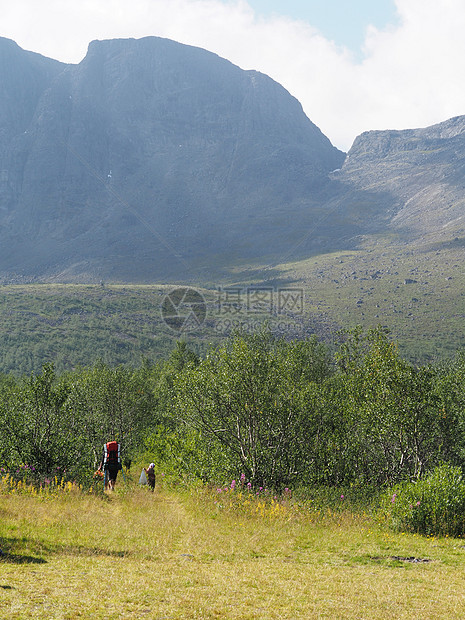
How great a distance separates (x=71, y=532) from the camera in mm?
15336

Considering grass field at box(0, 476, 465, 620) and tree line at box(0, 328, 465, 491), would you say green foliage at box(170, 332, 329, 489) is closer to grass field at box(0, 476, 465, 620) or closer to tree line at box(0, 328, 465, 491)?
tree line at box(0, 328, 465, 491)

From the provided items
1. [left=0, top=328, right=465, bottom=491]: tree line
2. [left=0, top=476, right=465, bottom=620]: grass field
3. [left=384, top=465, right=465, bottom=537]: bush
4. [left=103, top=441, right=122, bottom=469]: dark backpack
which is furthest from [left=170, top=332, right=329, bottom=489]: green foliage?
[left=384, top=465, right=465, bottom=537]: bush

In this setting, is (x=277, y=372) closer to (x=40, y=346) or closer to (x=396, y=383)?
(x=396, y=383)

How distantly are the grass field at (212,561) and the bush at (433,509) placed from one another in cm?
90

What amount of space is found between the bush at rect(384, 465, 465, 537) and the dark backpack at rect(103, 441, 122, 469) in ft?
40.5

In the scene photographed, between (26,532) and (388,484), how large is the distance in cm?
1821

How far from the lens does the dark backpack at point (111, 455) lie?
73.5 feet

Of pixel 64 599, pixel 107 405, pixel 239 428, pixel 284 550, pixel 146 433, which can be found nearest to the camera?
pixel 64 599

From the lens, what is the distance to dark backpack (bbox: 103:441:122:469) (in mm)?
22406

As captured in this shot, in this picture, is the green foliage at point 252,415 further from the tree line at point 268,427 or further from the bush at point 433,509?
the bush at point 433,509

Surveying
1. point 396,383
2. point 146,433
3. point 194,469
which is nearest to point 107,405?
point 146,433

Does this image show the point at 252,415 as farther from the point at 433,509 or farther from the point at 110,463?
the point at 433,509

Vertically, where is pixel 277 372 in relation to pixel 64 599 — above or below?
above

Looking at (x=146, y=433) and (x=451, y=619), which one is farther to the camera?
(x=146, y=433)
